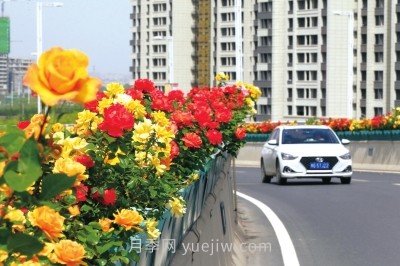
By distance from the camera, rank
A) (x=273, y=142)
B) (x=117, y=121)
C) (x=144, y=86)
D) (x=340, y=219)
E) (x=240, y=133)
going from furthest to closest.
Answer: (x=273, y=142) < (x=340, y=219) < (x=240, y=133) < (x=144, y=86) < (x=117, y=121)

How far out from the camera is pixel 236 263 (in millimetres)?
13945

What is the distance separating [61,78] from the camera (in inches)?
106

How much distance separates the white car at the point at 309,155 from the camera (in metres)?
30.3

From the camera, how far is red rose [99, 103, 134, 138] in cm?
632

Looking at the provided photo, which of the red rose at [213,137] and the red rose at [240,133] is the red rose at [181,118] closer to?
the red rose at [213,137]

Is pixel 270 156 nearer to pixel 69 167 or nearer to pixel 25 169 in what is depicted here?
pixel 69 167

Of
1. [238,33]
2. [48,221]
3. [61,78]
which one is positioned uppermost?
[238,33]

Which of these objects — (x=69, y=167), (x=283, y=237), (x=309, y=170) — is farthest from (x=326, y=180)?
(x=69, y=167)

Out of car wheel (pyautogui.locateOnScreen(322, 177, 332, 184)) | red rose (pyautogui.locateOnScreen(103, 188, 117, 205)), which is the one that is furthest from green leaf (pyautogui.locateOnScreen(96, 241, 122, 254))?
car wheel (pyautogui.locateOnScreen(322, 177, 332, 184))

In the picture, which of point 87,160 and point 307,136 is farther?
point 307,136

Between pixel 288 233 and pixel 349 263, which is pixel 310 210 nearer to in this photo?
pixel 288 233

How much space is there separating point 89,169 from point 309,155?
80.3 feet

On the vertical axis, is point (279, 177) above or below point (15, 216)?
below

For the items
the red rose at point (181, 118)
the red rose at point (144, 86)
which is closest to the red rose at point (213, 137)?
the red rose at point (181, 118)
